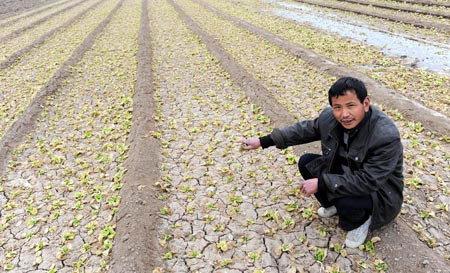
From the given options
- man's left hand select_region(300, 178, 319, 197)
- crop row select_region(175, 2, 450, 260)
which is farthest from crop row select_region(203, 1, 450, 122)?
man's left hand select_region(300, 178, 319, 197)

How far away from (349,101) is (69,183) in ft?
18.6

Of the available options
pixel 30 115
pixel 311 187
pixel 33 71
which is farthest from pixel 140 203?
pixel 33 71

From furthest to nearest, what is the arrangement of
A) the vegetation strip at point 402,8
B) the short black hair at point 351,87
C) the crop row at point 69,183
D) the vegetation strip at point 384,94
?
the vegetation strip at point 402,8 < the vegetation strip at point 384,94 < the crop row at point 69,183 < the short black hair at point 351,87

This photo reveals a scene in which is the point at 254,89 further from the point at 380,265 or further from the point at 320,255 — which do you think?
the point at 380,265

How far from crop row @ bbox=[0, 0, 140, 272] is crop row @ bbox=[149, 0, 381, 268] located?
3.59 ft

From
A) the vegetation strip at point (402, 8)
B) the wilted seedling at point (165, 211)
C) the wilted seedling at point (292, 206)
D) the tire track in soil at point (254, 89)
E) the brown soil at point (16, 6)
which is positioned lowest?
the wilted seedling at point (165, 211)

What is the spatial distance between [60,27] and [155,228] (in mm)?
23056

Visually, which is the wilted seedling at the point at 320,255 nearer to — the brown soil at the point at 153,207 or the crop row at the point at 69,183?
the brown soil at the point at 153,207

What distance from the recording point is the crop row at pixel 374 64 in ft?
32.9

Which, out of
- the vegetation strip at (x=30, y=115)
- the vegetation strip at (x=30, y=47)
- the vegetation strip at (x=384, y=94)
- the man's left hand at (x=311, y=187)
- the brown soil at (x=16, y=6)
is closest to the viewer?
the man's left hand at (x=311, y=187)

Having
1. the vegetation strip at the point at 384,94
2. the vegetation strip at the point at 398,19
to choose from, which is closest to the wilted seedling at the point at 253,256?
the vegetation strip at the point at 384,94

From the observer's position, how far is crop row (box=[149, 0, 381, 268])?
187 inches

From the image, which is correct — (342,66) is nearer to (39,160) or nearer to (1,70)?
(39,160)

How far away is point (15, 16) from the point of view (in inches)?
1214
